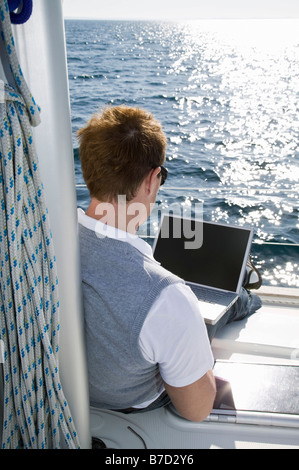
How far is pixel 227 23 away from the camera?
195ft

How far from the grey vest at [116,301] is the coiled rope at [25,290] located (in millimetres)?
141

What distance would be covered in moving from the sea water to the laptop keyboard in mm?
567

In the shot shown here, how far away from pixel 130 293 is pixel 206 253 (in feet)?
2.66

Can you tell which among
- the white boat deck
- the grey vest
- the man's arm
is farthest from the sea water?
the white boat deck

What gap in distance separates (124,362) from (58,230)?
324 mm

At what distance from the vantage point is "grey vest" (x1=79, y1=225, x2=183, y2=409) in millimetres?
856

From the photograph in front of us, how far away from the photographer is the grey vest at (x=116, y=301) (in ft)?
2.81

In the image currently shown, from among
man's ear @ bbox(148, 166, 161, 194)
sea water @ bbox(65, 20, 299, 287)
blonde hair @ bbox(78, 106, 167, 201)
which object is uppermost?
blonde hair @ bbox(78, 106, 167, 201)

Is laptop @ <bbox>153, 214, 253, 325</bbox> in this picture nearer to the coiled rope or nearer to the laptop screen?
the laptop screen

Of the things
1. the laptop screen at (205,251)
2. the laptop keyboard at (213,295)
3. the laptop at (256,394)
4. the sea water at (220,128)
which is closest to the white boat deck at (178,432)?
the laptop at (256,394)

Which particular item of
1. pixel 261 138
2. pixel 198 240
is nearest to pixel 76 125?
pixel 261 138

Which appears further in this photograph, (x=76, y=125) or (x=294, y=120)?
(x=294, y=120)

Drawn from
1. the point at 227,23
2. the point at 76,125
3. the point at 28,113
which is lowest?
the point at 76,125

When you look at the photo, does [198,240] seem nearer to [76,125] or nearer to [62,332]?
[62,332]
